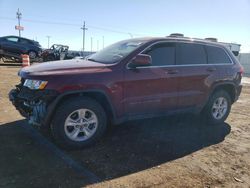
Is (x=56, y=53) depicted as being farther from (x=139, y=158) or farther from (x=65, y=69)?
(x=139, y=158)

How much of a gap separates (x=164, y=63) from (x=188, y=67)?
61 cm

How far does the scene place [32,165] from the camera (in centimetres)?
386

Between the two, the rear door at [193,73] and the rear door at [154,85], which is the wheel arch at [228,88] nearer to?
the rear door at [193,73]

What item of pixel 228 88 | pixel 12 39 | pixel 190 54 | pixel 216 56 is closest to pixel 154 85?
pixel 190 54

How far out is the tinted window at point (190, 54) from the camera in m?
5.58

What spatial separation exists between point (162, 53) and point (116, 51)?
2.85 ft

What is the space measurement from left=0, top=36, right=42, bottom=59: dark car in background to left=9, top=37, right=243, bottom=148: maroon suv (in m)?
16.6

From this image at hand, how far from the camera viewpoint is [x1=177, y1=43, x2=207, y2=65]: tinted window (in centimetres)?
558

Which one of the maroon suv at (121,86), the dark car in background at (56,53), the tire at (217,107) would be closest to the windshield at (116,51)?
the maroon suv at (121,86)

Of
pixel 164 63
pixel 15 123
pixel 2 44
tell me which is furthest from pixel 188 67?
pixel 2 44

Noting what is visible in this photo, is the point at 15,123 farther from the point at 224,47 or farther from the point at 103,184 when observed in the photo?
the point at 224,47

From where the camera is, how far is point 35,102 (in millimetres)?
4258

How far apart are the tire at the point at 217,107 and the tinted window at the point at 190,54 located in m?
0.87

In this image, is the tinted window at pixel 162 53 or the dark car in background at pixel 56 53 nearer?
the tinted window at pixel 162 53
